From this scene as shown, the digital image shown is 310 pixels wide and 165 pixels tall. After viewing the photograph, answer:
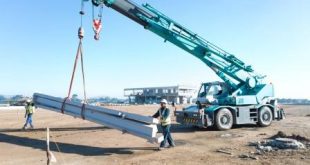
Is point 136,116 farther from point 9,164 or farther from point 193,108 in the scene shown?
point 193,108

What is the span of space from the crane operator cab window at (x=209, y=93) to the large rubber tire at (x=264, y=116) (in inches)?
95.8

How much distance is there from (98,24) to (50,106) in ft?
13.6

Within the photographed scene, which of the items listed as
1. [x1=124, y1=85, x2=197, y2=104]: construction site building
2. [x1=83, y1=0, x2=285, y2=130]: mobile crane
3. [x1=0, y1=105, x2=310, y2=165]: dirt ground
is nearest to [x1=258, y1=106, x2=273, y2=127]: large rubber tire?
[x1=83, y1=0, x2=285, y2=130]: mobile crane

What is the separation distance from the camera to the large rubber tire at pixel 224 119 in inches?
657

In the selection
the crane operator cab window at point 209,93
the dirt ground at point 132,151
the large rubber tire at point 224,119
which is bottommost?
the dirt ground at point 132,151

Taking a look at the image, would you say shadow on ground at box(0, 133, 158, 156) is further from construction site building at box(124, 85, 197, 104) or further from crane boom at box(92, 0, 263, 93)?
construction site building at box(124, 85, 197, 104)

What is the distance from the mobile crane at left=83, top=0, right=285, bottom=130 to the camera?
54.2 ft

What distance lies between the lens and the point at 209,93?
18.4 meters

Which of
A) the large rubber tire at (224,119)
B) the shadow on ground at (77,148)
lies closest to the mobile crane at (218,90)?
the large rubber tire at (224,119)

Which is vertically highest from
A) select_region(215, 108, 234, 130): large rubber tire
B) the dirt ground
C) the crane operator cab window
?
the crane operator cab window

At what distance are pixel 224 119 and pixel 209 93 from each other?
78.1 inches

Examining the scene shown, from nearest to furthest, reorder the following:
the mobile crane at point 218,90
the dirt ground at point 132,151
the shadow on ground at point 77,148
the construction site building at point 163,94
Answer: the dirt ground at point 132,151 → the shadow on ground at point 77,148 → the mobile crane at point 218,90 → the construction site building at point 163,94

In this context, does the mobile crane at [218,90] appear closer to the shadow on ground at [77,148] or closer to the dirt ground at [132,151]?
the dirt ground at [132,151]

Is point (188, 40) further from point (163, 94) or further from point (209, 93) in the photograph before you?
point (163, 94)
